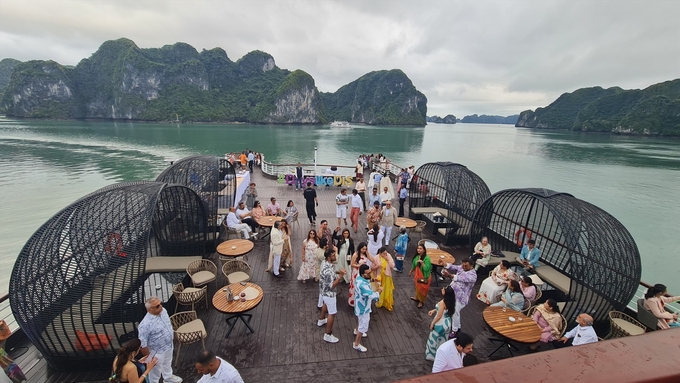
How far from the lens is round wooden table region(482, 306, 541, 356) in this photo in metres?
5.62

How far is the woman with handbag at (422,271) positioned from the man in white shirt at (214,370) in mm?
4345

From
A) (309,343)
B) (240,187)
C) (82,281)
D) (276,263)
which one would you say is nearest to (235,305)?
(309,343)

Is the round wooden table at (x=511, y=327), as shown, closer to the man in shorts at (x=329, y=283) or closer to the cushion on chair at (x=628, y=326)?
the cushion on chair at (x=628, y=326)

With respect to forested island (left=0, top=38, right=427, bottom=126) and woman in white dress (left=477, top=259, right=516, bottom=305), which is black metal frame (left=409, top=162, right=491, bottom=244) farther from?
forested island (left=0, top=38, right=427, bottom=126)

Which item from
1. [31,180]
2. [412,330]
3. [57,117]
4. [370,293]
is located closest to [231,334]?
[370,293]

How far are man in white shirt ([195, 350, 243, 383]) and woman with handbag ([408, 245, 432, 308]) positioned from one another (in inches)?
171

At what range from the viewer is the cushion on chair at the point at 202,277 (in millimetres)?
7180

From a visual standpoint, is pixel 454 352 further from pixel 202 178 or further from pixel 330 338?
pixel 202 178

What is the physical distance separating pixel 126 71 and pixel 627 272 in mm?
177417

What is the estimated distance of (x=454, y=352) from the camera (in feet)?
13.3

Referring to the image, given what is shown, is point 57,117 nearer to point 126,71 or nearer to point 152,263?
point 126,71

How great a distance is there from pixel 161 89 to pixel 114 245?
16844 cm

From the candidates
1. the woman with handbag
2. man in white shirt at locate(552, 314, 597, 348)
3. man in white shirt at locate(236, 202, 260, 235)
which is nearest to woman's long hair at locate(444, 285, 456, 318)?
the woman with handbag

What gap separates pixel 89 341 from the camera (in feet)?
17.1
